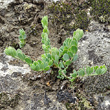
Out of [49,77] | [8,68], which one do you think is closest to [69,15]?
[49,77]

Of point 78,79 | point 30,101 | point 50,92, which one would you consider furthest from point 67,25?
point 30,101

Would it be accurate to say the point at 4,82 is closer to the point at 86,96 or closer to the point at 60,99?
the point at 60,99

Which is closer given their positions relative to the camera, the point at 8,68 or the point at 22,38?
the point at 8,68

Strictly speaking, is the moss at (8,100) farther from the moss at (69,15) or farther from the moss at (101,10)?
the moss at (101,10)

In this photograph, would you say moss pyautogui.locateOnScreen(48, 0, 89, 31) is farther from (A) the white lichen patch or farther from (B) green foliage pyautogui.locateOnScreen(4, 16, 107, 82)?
(A) the white lichen patch

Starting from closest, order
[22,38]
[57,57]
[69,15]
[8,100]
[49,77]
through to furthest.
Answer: [8,100] → [57,57] → [49,77] → [22,38] → [69,15]

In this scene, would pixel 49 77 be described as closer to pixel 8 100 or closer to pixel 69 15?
pixel 8 100

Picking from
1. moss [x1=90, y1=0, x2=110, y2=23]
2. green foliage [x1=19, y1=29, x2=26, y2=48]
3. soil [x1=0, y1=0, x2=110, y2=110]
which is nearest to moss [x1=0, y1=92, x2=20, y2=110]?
soil [x1=0, y1=0, x2=110, y2=110]
